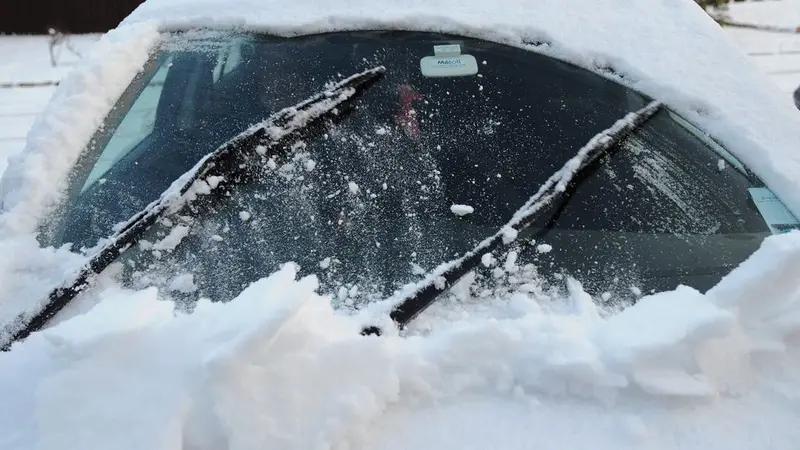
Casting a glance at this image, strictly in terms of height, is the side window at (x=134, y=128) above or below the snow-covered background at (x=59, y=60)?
above

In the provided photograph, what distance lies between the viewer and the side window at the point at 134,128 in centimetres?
181

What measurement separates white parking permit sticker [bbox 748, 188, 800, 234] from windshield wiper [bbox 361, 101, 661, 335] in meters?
0.36

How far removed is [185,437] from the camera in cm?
107

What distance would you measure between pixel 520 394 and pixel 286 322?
1.47 ft

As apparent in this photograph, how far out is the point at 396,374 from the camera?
1.19m

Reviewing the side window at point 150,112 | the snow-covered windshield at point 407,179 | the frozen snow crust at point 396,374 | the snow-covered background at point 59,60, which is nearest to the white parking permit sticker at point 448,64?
the snow-covered windshield at point 407,179

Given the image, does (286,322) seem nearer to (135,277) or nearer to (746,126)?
(135,277)

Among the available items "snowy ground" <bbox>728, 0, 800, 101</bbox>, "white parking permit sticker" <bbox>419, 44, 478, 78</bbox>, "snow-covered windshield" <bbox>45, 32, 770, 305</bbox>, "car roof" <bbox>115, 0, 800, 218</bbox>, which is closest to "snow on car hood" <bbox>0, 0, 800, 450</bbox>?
"snow-covered windshield" <bbox>45, 32, 770, 305</bbox>

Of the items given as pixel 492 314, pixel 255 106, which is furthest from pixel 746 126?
pixel 255 106

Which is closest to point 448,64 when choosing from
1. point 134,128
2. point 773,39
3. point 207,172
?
point 207,172

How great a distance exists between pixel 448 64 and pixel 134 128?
3.13 ft

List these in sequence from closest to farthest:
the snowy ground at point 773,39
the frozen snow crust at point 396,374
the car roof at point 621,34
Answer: the frozen snow crust at point 396,374 → the car roof at point 621,34 → the snowy ground at point 773,39

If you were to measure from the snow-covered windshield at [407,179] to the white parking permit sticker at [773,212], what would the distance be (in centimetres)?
2

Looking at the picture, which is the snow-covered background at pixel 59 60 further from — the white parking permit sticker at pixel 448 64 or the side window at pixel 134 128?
the white parking permit sticker at pixel 448 64
